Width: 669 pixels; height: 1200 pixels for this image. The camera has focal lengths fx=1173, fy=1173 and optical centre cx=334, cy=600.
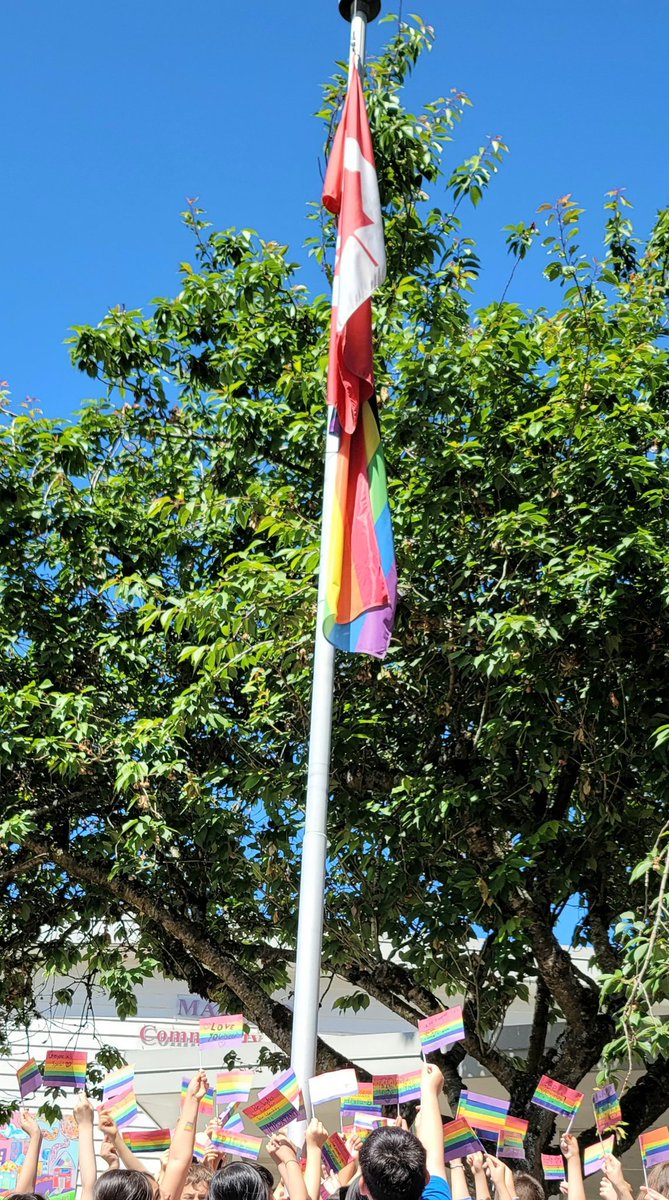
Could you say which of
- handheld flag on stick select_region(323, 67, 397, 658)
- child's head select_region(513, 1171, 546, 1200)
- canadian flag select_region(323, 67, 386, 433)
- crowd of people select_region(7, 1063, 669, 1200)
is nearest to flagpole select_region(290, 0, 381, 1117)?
handheld flag on stick select_region(323, 67, 397, 658)

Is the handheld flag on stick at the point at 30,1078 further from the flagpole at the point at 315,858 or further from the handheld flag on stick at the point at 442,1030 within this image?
the handheld flag on stick at the point at 442,1030

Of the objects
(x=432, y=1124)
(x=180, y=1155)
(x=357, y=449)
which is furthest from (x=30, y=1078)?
Answer: (x=357, y=449)

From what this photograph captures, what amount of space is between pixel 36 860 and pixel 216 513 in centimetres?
357

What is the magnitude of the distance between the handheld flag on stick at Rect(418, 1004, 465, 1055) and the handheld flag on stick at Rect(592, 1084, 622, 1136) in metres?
1.00

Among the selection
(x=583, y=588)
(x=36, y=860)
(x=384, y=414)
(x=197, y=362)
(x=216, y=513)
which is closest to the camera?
(x=583, y=588)

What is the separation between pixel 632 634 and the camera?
774 cm

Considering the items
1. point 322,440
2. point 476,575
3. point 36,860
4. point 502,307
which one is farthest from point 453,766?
point 36,860

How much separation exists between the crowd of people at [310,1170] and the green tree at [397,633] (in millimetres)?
2042

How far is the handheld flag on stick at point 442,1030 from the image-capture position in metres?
5.05

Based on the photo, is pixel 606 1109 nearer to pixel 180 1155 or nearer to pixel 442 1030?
pixel 442 1030

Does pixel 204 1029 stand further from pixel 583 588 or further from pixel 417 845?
pixel 583 588

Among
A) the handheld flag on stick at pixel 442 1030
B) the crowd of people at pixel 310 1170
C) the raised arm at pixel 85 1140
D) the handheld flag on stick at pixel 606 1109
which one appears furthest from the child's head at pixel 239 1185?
the handheld flag on stick at pixel 606 1109

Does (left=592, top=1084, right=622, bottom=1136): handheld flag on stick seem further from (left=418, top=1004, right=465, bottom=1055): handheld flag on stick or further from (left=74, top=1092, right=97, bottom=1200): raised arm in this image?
(left=74, top=1092, right=97, bottom=1200): raised arm

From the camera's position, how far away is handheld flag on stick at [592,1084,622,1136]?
5547 mm
